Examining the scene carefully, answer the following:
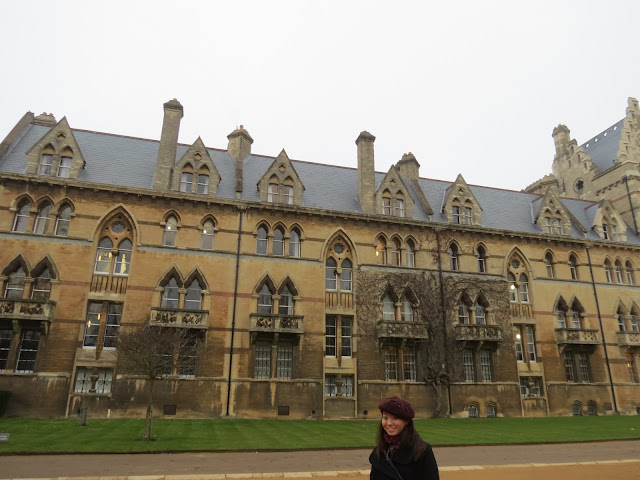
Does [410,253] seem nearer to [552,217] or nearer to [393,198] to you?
[393,198]

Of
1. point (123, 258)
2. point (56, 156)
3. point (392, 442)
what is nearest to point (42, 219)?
point (56, 156)

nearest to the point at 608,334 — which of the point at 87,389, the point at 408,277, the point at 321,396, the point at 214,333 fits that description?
the point at 408,277

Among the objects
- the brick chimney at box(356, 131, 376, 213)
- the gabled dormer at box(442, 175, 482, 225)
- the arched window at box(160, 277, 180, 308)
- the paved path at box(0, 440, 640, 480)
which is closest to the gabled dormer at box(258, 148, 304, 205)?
the brick chimney at box(356, 131, 376, 213)

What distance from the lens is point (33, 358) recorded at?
2355cm

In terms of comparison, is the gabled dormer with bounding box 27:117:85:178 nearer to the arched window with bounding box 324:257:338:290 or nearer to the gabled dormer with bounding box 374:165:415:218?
the arched window with bounding box 324:257:338:290

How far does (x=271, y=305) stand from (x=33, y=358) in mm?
12792

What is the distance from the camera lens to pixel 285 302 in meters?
27.7

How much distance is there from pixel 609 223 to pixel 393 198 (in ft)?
63.2

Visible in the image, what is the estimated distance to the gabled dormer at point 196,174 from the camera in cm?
2816

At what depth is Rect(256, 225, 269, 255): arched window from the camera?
2827 cm

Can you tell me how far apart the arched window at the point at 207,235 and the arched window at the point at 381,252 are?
10826 mm

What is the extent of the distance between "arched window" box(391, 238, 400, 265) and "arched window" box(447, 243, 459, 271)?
382 centimetres

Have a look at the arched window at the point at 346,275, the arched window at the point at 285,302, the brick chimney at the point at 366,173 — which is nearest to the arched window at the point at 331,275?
the arched window at the point at 346,275

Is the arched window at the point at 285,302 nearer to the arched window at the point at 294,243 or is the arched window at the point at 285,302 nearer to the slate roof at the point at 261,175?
the arched window at the point at 294,243
